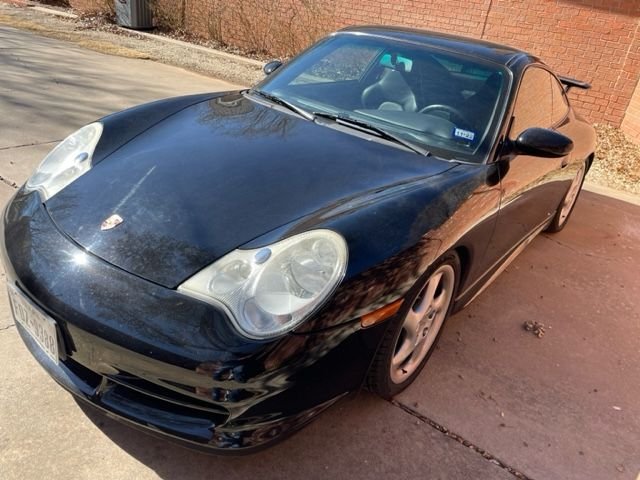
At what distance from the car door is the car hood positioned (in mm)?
475

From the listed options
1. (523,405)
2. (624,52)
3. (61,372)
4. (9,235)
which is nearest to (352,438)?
(523,405)

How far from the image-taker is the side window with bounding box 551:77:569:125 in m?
3.62

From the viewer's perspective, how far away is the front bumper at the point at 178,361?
5.24ft

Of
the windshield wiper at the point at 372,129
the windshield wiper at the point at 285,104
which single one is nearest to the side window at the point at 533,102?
the windshield wiper at the point at 372,129

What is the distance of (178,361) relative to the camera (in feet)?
5.23

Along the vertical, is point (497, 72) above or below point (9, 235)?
above

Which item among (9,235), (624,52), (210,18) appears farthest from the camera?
(210,18)

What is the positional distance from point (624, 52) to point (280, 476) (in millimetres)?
7391

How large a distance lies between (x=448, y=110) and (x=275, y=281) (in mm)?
1555

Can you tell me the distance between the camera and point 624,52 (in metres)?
7.16

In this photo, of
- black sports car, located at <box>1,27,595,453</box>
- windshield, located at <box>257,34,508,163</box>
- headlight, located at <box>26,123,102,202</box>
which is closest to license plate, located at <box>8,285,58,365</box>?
black sports car, located at <box>1,27,595,453</box>

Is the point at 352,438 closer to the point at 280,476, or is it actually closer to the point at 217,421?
the point at 280,476

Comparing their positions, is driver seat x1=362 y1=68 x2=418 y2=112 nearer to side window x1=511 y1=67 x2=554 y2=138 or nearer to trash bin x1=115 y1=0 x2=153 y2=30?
side window x1=511 y1=67 x2=554 y2=138

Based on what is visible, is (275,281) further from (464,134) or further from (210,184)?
(464,134)
